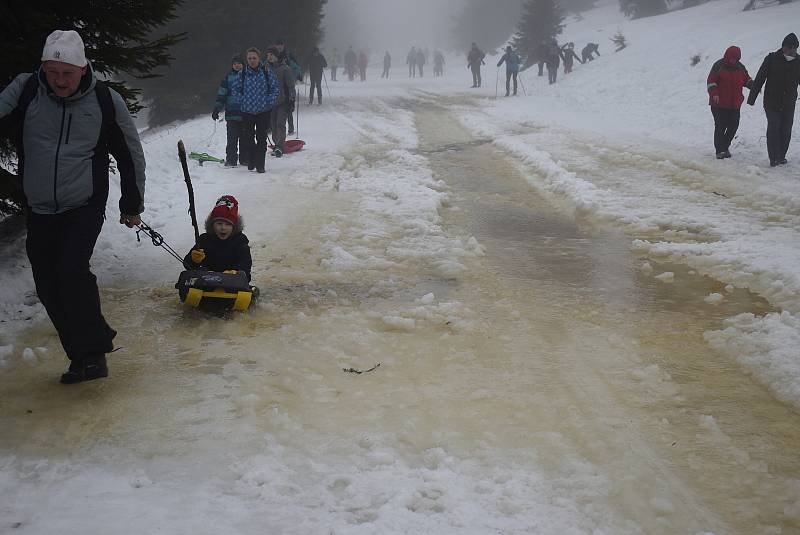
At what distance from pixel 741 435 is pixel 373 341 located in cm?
253

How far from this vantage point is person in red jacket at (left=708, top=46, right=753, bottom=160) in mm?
12531

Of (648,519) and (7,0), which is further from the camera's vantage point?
(7,0)

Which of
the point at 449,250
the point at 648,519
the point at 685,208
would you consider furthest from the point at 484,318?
the point at 685,208

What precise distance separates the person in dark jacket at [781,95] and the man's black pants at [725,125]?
633 mm

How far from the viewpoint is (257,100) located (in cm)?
1194

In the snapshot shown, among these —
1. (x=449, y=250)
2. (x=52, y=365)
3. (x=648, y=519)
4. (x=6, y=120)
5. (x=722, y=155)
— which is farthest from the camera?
(x=722, y=155)

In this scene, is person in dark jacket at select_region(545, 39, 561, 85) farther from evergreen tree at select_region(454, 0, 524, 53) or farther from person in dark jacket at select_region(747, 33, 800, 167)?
evergreen tree at select_region(454, 0, 524, 53)

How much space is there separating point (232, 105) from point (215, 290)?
7.53 metres

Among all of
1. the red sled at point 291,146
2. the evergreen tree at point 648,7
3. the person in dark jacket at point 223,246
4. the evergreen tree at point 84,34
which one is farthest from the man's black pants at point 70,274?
the evergreen tree at point 648,7

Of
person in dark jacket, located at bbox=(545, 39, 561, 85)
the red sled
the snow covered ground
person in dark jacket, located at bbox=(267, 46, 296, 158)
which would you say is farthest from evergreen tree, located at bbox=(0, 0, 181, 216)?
person in dark jacket, located at bbox=(545, 39, 561, 85)

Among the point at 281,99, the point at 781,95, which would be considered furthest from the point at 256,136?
the point at 781,95

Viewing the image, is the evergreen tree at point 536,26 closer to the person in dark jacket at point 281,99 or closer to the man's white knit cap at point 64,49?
the person in dark jacket at point 281,99

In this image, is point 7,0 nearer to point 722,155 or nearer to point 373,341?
point 373,341

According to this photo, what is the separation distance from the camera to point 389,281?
6473 mm
